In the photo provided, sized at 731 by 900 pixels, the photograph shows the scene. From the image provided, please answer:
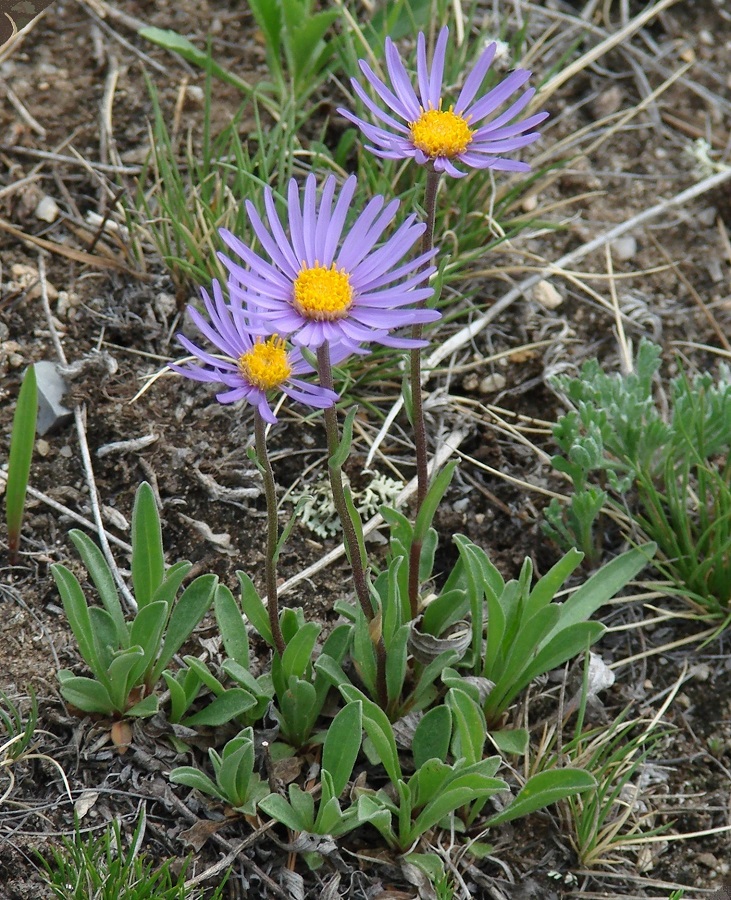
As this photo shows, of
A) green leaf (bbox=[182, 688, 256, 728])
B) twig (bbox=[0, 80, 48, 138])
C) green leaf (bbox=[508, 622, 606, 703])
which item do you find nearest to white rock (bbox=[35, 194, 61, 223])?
twig (bbox=[0, 80, 48, 138])

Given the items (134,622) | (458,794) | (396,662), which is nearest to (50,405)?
(134,622)

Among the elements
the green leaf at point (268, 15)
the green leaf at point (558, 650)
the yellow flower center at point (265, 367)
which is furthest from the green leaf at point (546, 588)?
the green leaf at point (268, 15)

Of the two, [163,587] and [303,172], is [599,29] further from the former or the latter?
[163,587]

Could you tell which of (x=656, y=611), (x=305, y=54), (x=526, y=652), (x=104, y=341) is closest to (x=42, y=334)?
(x=104, y=341)

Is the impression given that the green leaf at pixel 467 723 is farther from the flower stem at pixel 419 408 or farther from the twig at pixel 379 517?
the twig at pixel 379 517

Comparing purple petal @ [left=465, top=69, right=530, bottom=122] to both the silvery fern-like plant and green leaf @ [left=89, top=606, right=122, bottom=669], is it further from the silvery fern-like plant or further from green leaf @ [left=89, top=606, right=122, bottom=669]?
green leaf @ [left=89, top=606, right=122, bottom=669]

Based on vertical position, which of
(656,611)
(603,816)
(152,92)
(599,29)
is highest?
(599,29)
